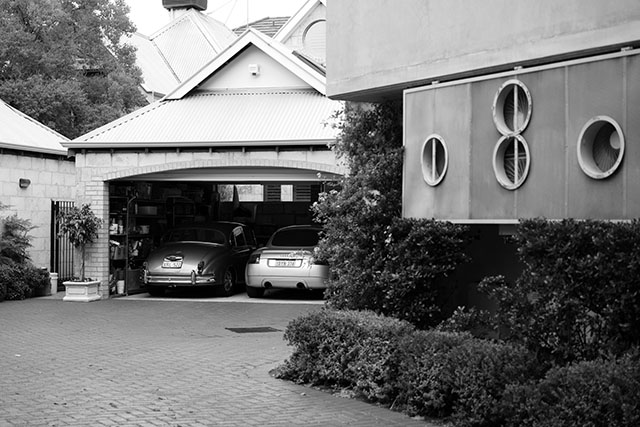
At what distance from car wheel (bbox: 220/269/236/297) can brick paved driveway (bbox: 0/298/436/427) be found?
3159 millimetres

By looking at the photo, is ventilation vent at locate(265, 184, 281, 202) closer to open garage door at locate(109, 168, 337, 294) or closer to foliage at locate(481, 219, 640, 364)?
open garage door at locate(109, 168, 337, 294)

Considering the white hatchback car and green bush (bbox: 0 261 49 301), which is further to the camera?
green bush (bbox: 0 261 49 301)

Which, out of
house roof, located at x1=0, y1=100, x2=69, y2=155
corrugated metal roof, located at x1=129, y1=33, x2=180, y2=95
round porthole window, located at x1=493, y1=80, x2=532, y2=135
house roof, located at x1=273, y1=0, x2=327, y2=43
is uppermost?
corrugated metal roof, located at x1=129, y1=33, x2=180, y2=95

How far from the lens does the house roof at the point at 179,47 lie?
1670 inches

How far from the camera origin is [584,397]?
6227 mm

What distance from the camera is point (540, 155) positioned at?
27.0 ft

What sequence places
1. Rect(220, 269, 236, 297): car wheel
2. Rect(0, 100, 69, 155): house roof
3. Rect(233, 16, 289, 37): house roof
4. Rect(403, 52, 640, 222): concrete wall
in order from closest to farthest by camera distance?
1. Rect(403, 52, 640, 222): concrete wall
2. Rect(220, 269, 236, 297): car wheel
3. Rect(0, 100, 69, 155): house roof
4. Rect(233, 16, 289, 37): house roof

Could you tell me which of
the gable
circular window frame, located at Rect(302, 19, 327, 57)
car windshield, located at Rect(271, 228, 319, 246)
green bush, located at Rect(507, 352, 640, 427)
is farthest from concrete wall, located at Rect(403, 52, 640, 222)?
circular window frame, located at Rect(302, 19, 327, 57)

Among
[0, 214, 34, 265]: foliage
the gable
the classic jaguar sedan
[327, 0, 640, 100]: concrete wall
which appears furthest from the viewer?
the gable

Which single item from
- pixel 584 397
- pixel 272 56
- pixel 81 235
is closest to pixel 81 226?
pixel 81 235

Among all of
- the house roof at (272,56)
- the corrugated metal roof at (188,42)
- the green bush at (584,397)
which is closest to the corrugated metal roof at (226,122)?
the house roof at (272,56)

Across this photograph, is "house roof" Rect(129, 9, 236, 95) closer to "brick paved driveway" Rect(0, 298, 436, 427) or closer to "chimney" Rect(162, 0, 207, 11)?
"chimney" Rect(162, 0, 207, 11)

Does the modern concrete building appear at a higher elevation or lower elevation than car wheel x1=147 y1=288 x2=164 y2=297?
higher

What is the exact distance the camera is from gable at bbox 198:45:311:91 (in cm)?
2052
